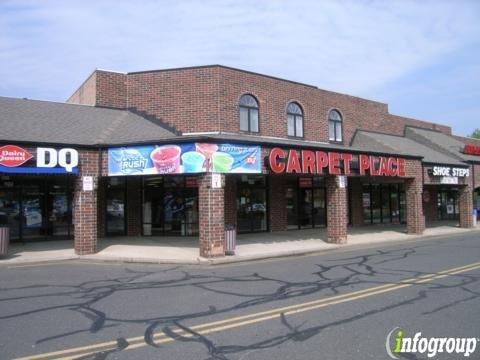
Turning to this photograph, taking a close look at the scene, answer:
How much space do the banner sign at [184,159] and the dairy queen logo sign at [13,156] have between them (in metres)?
2.47

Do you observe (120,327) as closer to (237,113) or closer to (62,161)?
(62,161)

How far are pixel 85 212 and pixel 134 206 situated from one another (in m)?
4.68

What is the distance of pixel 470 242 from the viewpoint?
17.2 m

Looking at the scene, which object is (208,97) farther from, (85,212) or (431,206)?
(431,206)

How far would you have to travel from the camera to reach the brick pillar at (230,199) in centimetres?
1884

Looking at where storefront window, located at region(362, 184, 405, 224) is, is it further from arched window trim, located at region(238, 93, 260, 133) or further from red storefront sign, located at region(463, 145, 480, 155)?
arched window trim, located at region(238, 93, 260, 133)

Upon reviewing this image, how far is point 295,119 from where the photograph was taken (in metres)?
21.2

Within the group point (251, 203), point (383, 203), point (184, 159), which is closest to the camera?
point (184, 159)

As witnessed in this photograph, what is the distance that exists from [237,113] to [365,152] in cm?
541

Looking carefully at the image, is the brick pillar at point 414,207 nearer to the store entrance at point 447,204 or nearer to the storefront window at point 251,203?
the storefront window at point 251,203

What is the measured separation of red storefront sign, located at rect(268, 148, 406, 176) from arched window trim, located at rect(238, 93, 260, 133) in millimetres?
4048

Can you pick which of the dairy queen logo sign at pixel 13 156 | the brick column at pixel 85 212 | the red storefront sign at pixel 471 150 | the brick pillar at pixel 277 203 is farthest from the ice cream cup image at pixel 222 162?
the red storefront sign at pixel 471 150

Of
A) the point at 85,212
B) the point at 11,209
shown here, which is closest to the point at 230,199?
the point at 85,212

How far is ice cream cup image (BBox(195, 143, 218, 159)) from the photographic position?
13.2 meters
